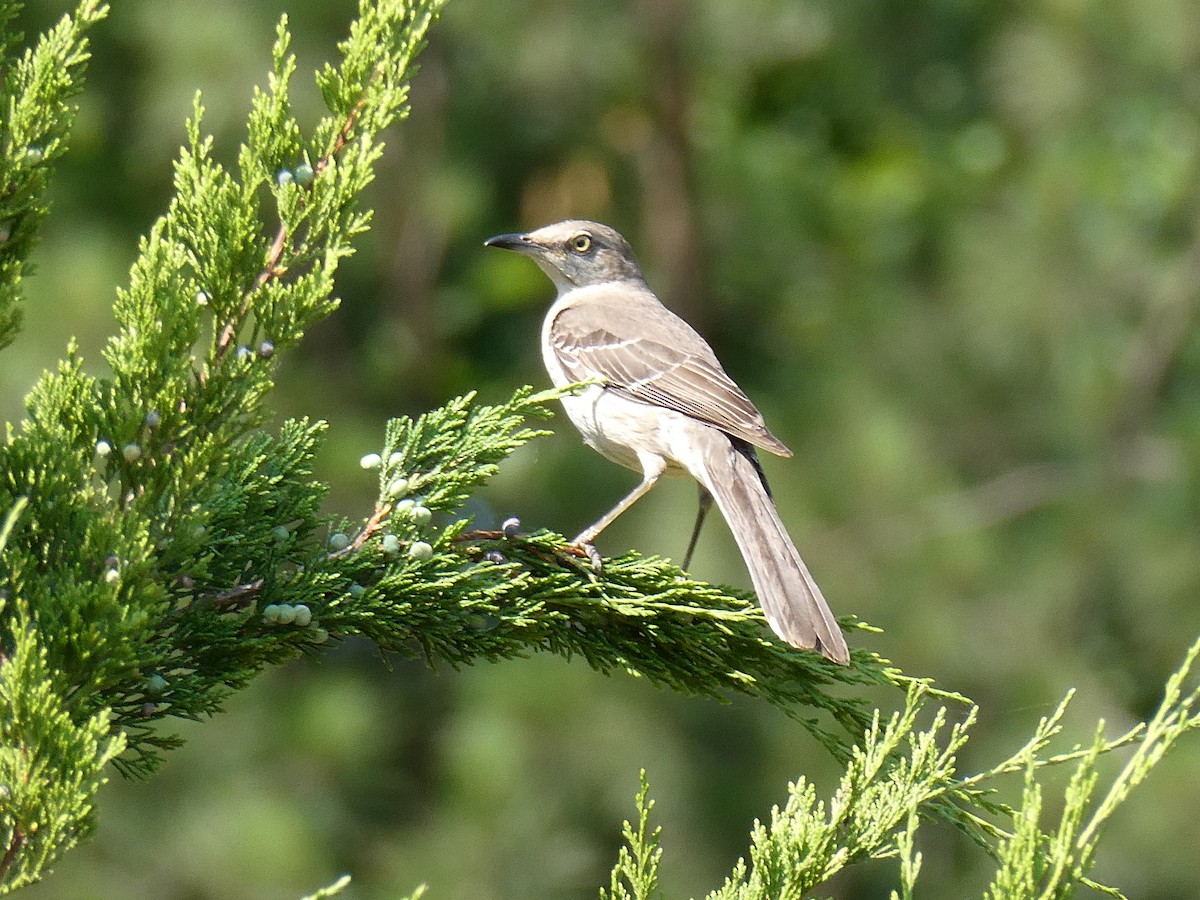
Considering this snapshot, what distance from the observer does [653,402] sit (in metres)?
4.93

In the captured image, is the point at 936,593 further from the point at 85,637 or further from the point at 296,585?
the point at 85,637

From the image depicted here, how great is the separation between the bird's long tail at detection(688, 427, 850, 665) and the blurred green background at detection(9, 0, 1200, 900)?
9.54ft

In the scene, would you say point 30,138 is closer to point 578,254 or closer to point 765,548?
point 765,548

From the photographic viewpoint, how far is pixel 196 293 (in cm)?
255

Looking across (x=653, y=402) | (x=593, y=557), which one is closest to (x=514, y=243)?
(x=653, y=402)

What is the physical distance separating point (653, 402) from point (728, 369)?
13.0 ft

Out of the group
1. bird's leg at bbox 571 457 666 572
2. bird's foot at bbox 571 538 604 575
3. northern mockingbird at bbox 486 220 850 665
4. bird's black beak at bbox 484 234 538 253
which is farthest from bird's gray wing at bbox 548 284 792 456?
bird's foot at bbox 571 538 604 575

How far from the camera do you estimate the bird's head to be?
6.23 meters

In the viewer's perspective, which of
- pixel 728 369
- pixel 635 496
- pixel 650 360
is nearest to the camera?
pixel 635 496

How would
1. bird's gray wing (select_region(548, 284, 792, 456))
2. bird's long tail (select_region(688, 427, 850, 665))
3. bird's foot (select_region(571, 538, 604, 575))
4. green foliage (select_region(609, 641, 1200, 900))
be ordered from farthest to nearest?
1. bird's gray wing (select_region(548, 284, 792, 456))
2. bird's long tail (select_region(688, 427, 850, 665))
3. bird's foot (select_region(571, 538, 604, 575))
4. green foliage (select_region(609, 641, 1200, 900))

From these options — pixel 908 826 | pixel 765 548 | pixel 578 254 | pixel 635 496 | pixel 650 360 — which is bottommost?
pixel 908 826

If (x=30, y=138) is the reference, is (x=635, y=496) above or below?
below

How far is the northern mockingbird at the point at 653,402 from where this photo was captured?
13.1 ft

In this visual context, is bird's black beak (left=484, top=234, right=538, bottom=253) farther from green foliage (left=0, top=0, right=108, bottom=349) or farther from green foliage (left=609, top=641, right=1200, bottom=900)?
green foliage (left=609, top=641, right=1200, bottom=900)
